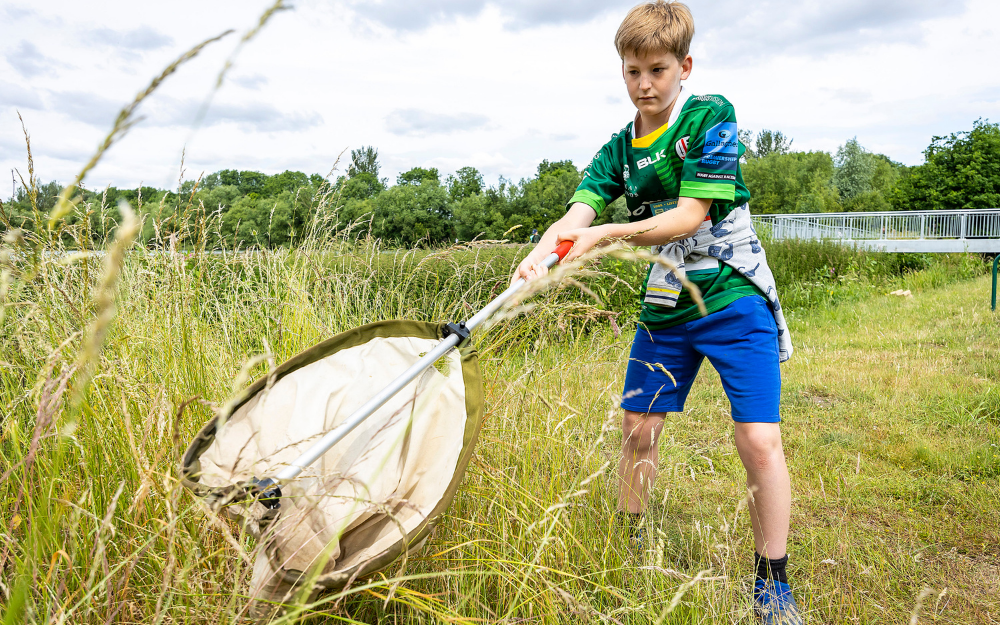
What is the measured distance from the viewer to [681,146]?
6.56 feet

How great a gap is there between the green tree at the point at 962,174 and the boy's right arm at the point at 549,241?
3341cm

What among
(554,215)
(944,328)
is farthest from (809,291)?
(554,215)

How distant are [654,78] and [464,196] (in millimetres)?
44432

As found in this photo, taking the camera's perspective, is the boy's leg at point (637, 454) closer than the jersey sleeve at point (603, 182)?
Yes

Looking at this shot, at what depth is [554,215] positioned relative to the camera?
41062 millimetres

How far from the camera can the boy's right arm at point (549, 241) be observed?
5.65 feet

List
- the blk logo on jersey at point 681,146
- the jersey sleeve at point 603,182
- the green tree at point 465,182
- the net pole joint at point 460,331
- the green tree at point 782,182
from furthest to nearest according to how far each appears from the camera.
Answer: the green tree at point 782,182 → the green tree at point 465,182 → the jersey sleeve at point 603,182 → the blk logo on jersey at point 681,146 → the net pole joint at point 460,331

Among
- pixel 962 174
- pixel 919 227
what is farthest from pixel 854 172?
pixel 919 227

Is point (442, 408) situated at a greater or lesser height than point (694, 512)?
greater

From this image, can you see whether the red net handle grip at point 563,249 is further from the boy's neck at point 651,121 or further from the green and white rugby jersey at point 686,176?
the boy's neck at point 651,121

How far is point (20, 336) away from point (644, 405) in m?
2.00

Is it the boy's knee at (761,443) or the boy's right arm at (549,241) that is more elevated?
the boy's right arm at (549,241)

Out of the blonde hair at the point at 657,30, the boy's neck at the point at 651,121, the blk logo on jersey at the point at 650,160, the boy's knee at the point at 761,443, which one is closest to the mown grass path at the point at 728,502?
the boy's knee at the point at 761,443

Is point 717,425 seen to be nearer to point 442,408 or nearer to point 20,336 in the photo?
point 442,408
